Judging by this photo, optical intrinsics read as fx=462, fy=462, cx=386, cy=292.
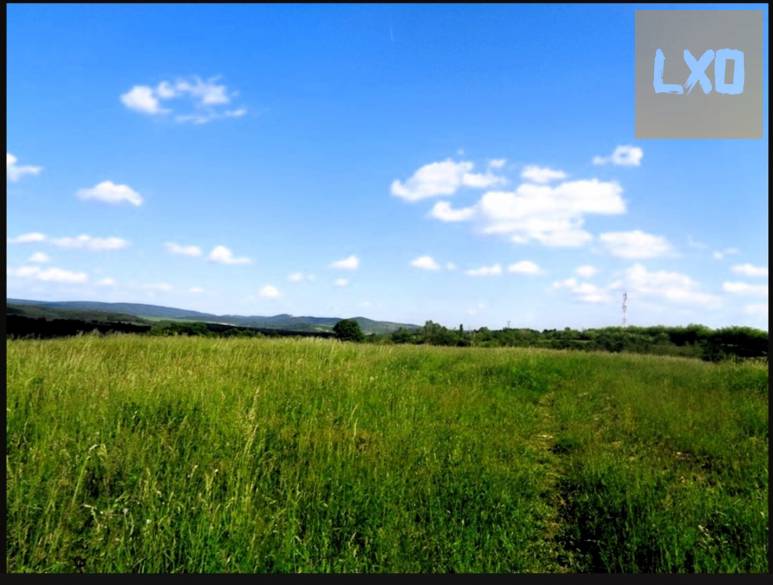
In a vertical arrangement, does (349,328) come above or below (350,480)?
above

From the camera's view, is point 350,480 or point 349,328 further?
point 349,328

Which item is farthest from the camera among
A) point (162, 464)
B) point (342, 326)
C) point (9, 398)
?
point (342, 326)

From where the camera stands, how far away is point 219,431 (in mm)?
4371

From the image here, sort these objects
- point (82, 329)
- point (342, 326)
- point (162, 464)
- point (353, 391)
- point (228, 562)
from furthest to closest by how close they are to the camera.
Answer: point (342, 326)
point (82, 329)
point (353, 391)
point (162, 464)
point (228, 562)

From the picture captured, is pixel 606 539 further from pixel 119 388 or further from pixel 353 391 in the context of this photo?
pixel 119 388

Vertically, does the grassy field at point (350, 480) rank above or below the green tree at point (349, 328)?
below

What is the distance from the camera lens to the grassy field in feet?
9.30

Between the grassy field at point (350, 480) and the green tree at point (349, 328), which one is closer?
the grassy field at point (350, 480)

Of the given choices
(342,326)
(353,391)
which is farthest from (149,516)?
(342,326)

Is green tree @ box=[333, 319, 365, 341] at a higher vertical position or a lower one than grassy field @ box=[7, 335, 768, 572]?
higher

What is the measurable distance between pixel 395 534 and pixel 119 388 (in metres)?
3.76

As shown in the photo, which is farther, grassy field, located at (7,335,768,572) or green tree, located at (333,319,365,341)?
green tree, located at (333,319,365,341)

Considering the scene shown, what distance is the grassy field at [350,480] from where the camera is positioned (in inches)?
112

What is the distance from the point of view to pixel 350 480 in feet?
12.1
